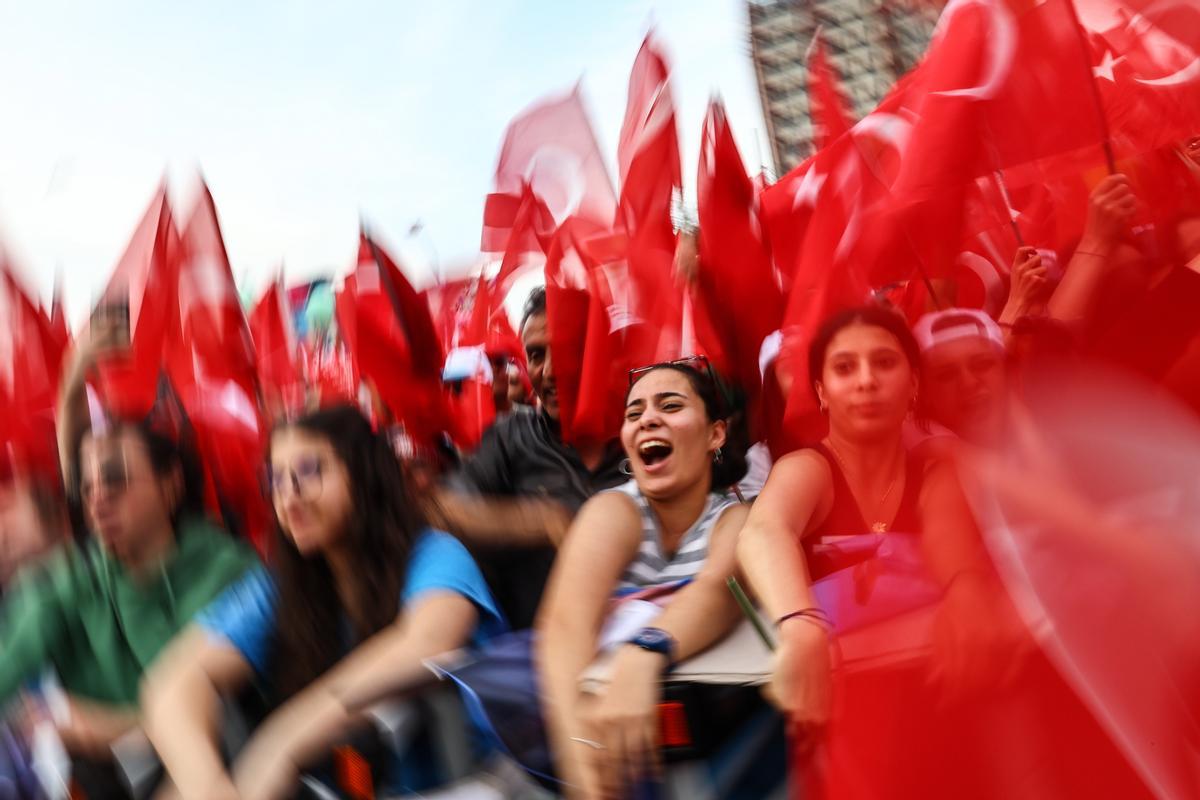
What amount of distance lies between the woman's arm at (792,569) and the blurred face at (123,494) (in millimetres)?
1566

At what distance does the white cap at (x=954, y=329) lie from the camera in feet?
6.73

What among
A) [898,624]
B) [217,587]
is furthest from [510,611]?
[898,624]

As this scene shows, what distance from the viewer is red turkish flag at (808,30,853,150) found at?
305cm

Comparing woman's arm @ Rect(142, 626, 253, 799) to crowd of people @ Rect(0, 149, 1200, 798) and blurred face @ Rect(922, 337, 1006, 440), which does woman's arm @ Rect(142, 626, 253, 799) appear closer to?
crowd of people @ Rect(0, 149, 1200, 798)

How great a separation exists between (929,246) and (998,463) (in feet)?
2.09

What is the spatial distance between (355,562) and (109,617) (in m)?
0.77

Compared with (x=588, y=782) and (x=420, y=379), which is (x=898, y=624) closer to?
(x=588, y=782)

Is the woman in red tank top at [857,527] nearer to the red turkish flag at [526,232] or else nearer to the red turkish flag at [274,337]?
the red turkish flag at [526,232]

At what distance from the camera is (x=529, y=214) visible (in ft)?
12.0

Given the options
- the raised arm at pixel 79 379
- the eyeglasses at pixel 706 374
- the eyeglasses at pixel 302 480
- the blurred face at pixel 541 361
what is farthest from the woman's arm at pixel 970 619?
the raised arm at pixel 79 379

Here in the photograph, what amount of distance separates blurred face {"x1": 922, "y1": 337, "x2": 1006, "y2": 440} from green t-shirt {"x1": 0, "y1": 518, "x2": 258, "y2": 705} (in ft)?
5.56

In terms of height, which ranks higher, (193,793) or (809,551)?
(809,551)

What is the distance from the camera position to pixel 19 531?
2973mm

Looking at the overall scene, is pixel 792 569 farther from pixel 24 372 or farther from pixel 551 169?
pixel 24 372
